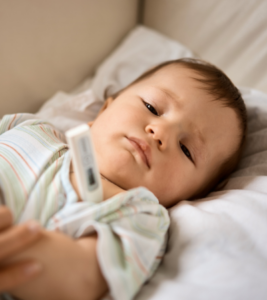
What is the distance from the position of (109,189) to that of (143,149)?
15cm

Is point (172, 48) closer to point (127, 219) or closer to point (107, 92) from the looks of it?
point (107, 92)

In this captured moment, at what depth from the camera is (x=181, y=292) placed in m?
A: 0.63

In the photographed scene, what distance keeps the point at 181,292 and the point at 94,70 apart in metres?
1.19

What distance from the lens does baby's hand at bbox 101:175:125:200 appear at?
754mm

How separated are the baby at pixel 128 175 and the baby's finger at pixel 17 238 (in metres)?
0.03

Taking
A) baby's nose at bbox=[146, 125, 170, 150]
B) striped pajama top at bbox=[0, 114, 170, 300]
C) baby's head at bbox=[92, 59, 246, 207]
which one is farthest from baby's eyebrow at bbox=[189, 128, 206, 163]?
striped pajama top at bbox=[0, 114, 170, 300]

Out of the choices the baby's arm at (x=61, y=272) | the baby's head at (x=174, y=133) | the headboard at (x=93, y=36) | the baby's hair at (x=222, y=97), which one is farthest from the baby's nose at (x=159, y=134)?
the headboard at (x=93, y=36)

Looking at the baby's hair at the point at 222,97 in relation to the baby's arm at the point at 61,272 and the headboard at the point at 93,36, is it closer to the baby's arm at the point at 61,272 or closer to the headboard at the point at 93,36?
the headboard at the point at 93,36

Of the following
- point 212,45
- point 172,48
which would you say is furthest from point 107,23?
point 212,45

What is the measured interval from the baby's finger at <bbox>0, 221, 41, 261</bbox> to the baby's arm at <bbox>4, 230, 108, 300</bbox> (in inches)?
0.9

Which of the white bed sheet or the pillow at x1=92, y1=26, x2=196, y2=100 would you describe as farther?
the pillow at x1=92, y1=26, x2=196, y2=100

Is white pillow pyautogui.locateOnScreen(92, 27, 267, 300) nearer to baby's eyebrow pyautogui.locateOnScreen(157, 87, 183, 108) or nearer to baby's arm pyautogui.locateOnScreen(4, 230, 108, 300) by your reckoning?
baby's arm pyautogui.locateOnScreen(4, 230, 108, 300)

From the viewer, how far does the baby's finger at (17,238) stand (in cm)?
52

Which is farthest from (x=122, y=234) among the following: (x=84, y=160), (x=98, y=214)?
(x=84, y=160)
